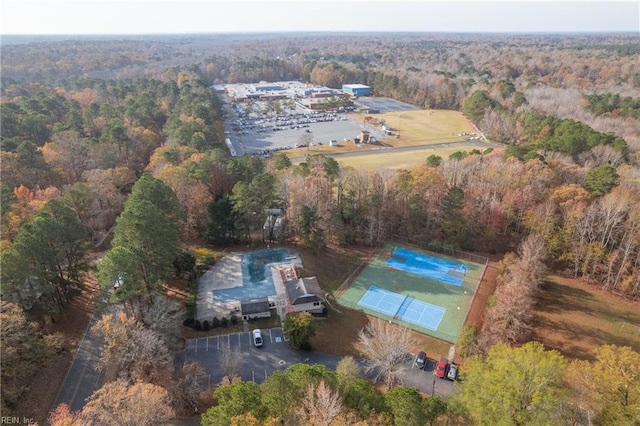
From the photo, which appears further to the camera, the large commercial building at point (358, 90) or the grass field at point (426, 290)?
the large commercial building at point (358, 90)

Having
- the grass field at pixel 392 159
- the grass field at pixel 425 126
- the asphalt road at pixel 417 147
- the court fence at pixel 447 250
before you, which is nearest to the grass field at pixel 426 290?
the court fence at pixel 447 250

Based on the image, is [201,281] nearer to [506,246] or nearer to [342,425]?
[342,425]

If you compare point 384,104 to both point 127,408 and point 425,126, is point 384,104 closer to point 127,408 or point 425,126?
point 425,126

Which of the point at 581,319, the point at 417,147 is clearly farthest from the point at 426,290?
the point at 417,147

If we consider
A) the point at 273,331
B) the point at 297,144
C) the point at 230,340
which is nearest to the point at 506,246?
the point at 273,331

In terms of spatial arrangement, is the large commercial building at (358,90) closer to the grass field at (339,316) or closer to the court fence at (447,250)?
the court fence at (447,250)
